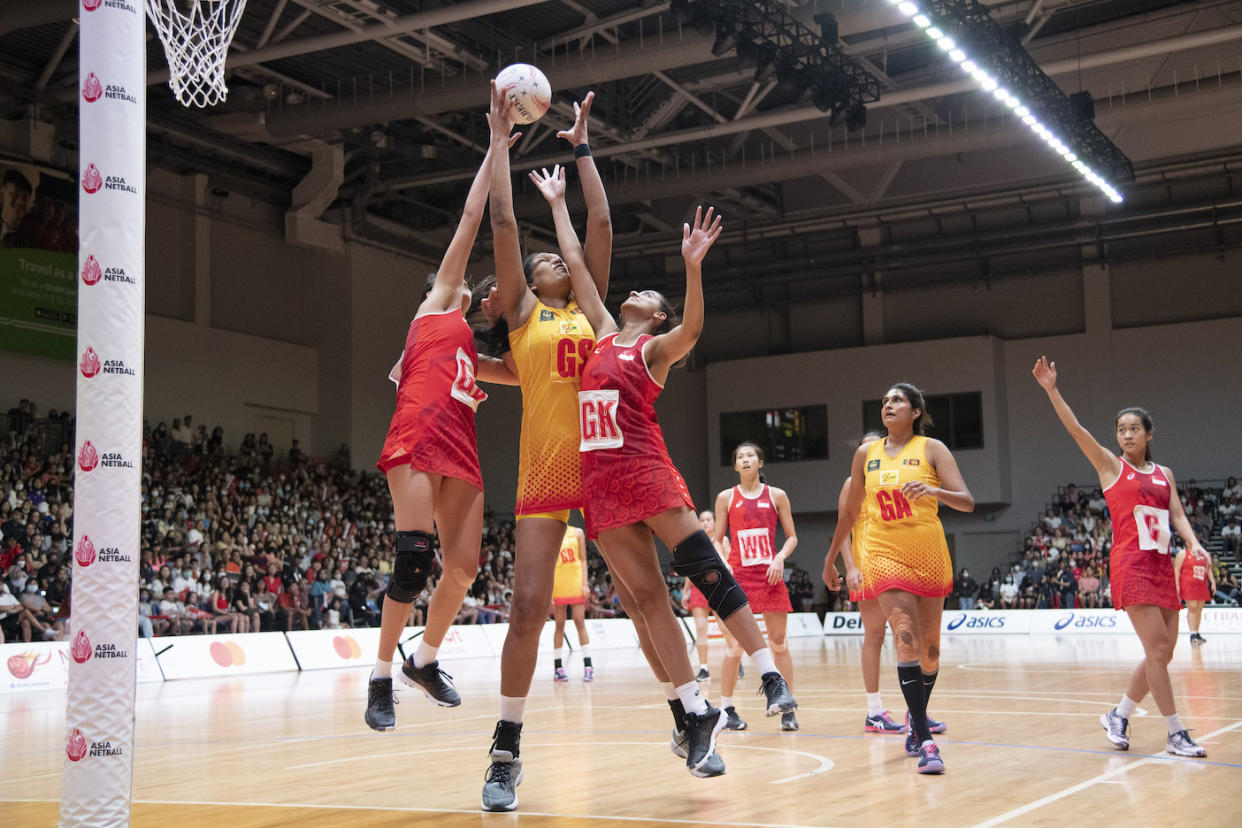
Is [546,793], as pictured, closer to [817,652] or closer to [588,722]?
[588,722]

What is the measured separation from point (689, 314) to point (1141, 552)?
3564mm

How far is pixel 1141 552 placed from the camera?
7121 mm

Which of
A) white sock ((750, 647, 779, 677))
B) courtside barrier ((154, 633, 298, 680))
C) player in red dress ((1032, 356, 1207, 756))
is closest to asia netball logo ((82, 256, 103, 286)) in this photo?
white sock ((750, 647, 779, 677))

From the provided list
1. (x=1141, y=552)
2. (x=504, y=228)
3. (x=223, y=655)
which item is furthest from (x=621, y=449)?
(x=223, y=655)

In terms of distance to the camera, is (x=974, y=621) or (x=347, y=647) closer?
(x=347, y=647)

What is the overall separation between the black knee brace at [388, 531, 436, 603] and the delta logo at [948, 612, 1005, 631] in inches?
846

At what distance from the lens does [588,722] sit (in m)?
9.29

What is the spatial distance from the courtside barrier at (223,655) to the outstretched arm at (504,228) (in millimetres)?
12107

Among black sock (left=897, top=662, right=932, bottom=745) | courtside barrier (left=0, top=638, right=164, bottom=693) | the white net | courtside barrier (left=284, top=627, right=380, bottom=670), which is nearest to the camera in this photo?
the white net

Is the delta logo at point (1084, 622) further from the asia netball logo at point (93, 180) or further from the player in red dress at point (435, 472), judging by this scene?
the asia netball logo at point (93, 180)

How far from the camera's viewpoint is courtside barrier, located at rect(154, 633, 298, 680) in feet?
52.9

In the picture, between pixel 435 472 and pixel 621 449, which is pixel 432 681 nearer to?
pixel 435 472

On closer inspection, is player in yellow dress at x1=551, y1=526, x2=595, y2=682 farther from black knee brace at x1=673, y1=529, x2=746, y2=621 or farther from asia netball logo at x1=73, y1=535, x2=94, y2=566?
asia netball logo at x1=73, y1=535, x2=94, y2=566

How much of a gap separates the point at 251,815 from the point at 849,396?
28.4 m
